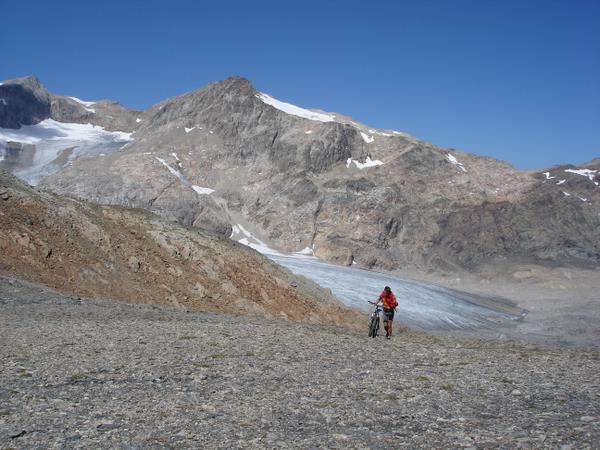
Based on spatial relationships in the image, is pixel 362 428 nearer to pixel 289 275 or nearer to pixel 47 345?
pixel 47 345

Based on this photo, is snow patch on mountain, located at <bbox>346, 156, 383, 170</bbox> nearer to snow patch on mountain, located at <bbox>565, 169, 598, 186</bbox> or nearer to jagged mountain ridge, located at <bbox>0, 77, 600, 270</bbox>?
jagged mountain ridge, located at <bbox>0, 77, 600, 270</bbox>

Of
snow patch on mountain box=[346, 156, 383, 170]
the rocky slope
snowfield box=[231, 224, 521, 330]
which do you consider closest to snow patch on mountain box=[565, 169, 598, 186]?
snow patch on mountain box=[346, 156, 383, 170]

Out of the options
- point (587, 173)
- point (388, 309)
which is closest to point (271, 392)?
point (388, 309)

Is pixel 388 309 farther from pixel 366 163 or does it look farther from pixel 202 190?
pixel 366 163

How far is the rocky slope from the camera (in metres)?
31.4

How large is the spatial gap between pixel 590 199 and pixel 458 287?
5897 centimetres

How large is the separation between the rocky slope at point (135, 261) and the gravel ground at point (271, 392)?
12.6 metres

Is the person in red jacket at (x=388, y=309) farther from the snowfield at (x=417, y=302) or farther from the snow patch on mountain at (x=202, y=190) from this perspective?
the snow patch on mountain at (x=202, y=190)

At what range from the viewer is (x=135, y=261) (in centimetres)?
3584

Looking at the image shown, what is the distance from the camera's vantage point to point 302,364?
15.1 meters

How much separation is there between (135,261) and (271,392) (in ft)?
82.7

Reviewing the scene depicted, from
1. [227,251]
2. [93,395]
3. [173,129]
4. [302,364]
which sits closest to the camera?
[93,395]

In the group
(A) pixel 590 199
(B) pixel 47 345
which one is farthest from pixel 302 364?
(A) pixel 590 199

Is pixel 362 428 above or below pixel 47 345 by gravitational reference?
above
